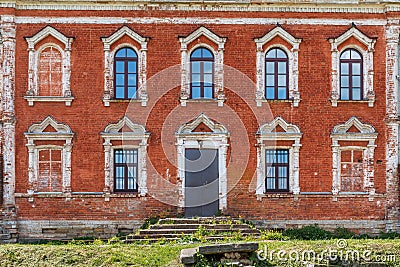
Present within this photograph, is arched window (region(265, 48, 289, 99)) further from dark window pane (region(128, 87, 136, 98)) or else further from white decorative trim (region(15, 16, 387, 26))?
dark window pane (region(128, 87, 136, 98))

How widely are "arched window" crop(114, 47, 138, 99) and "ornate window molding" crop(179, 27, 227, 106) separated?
153 cm

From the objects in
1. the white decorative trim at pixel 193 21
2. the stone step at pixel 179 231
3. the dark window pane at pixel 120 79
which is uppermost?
the white decorative trim at pixel 193 21

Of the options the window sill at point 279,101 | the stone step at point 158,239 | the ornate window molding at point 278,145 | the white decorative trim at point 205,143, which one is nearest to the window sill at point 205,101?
the white decorative trim at point 205,143

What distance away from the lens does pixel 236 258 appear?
58.2 feet

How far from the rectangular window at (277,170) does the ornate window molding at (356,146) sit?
1.52m

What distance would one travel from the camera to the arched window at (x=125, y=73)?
79.7ft

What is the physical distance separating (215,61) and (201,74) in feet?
2.00

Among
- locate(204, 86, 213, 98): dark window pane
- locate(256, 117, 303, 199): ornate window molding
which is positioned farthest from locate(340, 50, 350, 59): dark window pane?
locate(204, 86, 213, 98): dark window pane

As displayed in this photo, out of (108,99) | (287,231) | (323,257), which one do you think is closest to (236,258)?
(323,257)

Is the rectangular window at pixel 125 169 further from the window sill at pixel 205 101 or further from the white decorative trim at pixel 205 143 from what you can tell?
the window sill at pixel 205 101

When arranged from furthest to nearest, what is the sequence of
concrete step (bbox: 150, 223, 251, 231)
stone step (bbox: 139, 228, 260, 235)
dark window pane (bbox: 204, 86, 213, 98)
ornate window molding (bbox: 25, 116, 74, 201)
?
dark window pane (bbox: 204, 86, 213, 98) → ornate window molding (bbox: 25, 116, 74, 201) → concrete step (bbox: 150, 223, 251, 231) → stone step (bbox: 139, 228, 260, 235)

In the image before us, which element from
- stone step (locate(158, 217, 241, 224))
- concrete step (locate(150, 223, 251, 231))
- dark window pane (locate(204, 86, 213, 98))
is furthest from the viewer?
dark window pane (locate(204, 86, 213, 98))

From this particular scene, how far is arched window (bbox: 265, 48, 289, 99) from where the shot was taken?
24.5m

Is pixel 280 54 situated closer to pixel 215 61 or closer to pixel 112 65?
pixel 215 61
